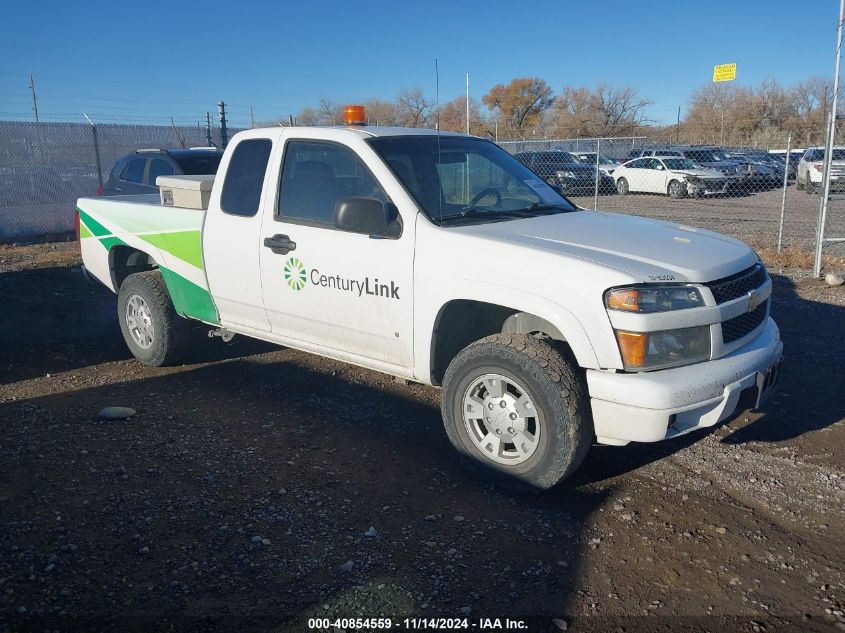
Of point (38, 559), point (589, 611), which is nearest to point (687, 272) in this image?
point (589, 611)

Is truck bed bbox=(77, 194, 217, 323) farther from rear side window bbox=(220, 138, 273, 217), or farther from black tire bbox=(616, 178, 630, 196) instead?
black tire bbox=(616, 178, 630, 196)

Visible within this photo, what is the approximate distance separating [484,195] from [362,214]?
98 centimetres

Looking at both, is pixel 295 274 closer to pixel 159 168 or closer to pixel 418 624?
pixel 418 624

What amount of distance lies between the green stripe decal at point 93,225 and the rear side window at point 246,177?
1723 millimetres

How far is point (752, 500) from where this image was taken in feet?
13.0

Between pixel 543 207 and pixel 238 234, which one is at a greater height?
pixel 543 207

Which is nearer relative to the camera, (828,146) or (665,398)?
(665,398)

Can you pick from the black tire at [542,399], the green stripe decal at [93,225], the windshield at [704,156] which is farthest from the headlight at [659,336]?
the windshield at [704,156]

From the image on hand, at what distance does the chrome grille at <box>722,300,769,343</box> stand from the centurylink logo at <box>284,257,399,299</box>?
1820 millimetres

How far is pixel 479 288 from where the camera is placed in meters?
4.01

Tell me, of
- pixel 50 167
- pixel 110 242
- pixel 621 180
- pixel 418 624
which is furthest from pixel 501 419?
pixel 621 180

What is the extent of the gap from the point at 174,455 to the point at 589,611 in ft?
8.89

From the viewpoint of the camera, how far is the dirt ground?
3.08 metres

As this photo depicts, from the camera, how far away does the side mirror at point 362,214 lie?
427cm
